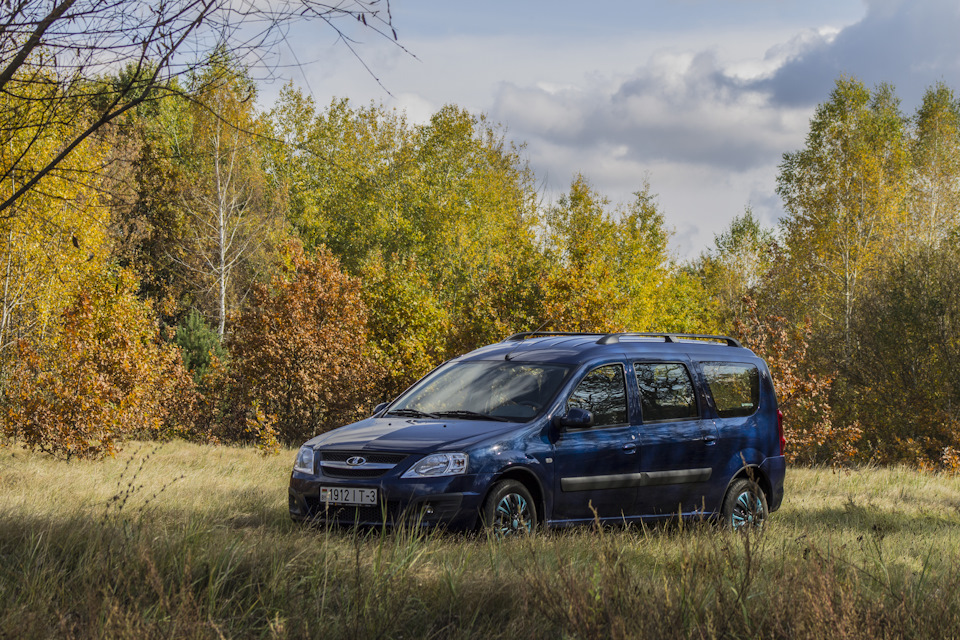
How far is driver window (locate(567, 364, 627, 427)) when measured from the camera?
7.36 metres

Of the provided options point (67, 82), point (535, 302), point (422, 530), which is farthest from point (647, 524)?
point (535, 302)

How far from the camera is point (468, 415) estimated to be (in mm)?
7223

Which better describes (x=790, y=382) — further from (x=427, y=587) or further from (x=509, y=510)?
(x=427, y=587)

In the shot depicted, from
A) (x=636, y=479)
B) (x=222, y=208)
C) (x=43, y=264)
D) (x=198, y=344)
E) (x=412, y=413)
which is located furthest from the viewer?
(x=222, y=208)

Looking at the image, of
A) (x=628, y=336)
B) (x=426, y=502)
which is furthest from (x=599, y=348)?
(x=426, y=502)

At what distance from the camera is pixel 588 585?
14.5 ft

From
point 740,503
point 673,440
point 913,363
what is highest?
point 913,363

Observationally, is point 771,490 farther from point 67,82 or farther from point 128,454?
point 128,454

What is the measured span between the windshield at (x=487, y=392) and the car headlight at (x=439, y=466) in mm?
759

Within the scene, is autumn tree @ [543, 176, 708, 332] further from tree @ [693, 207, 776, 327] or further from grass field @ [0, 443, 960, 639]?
grass field @ [0, 443, 960, 639]

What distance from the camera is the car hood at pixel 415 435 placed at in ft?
21.5

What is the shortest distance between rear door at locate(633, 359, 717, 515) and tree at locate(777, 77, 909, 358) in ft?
80.7

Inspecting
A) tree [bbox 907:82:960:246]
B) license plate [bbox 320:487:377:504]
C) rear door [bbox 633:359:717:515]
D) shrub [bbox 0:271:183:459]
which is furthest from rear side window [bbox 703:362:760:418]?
tree [bbox 907:82:960:246]

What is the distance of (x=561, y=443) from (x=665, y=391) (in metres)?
1.43
